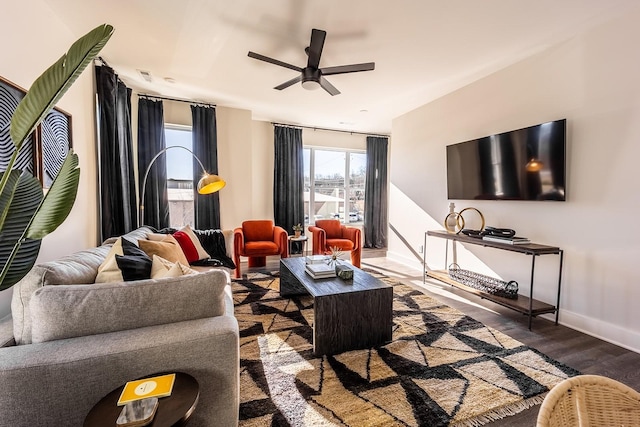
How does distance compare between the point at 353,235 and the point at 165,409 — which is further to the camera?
the point at 353,235

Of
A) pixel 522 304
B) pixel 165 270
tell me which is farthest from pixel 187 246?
pixel 522 304

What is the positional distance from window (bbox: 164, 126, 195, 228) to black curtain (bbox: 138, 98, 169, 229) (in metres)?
0.22

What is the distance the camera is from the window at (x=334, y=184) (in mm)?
5992

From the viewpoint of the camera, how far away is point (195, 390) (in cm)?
101

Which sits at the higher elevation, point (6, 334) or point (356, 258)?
point (6, 334)

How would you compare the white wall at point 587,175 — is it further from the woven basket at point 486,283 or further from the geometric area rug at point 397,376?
the geometric area rug at point 397,376

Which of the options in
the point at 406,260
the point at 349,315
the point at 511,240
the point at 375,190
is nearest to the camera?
the point at 349,315

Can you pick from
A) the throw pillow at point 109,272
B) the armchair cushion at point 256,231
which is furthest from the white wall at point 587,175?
the throw pillow at point 109,272

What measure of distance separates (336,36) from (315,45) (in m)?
0.33

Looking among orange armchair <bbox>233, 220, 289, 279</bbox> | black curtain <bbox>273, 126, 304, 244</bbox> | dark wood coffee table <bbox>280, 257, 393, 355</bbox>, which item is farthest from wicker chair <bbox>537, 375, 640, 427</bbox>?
black curtain <bbox>273, 126, 304, 244</bbox>

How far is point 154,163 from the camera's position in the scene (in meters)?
4.20

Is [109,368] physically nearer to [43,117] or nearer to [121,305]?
[121,305]

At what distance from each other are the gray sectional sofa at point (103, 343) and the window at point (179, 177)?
346 cm

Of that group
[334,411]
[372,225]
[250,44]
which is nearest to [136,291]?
[334,411]
